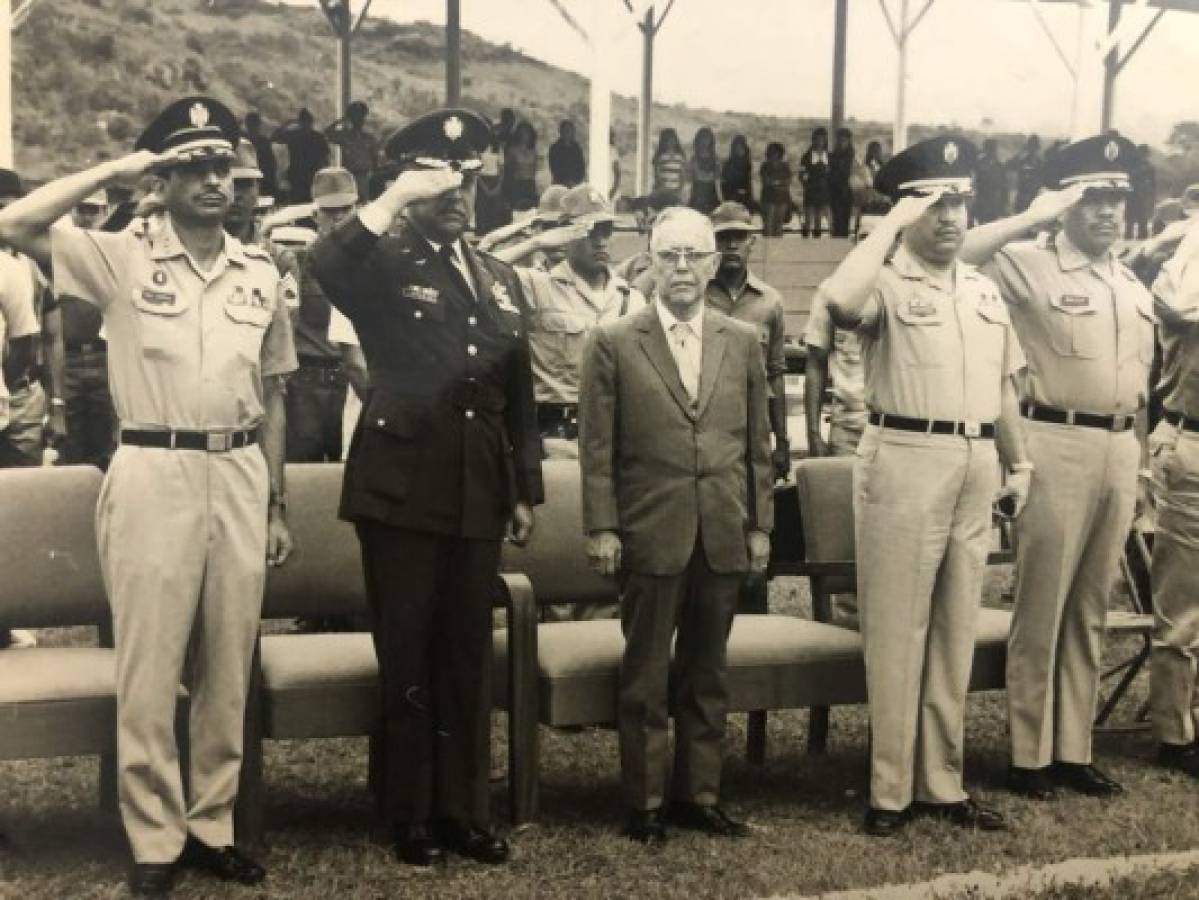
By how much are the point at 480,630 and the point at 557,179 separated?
1151 millimetres

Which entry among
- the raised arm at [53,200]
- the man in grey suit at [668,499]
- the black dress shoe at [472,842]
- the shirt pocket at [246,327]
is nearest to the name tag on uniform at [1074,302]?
the man in grey suit at [668,499]

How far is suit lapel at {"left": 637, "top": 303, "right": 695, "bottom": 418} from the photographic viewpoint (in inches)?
176

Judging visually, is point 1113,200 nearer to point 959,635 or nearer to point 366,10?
point 959,635

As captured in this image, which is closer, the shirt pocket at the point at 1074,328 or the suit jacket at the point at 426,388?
the suit jacket at the point at 426,388

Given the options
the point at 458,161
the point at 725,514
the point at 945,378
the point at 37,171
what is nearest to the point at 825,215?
the point at 945,378

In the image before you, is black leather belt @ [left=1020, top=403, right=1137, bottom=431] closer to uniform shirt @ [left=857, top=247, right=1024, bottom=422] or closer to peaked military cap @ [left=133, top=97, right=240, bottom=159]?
uniform shirt @ [left=857, top=247, right=1024, bottom=422]

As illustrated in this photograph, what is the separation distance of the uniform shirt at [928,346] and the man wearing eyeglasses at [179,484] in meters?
1.55

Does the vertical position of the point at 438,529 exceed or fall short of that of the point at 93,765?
it exceeds it

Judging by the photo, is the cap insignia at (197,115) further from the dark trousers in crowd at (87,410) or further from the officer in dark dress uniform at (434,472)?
the dark trousers in crowd at (87,410)

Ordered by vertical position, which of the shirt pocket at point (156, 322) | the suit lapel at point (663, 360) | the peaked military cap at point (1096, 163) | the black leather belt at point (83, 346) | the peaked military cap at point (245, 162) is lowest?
the black leather belt at point (83, 346)

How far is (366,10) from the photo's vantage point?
4.11 meters

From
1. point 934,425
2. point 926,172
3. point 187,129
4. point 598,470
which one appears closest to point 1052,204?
point 926,172

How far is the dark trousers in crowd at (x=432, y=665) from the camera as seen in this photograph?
416cm

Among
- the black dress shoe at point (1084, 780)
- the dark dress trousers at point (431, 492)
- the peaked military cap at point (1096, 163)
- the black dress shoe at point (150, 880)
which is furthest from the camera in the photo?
the black dress shoe at point (1084, 780)
